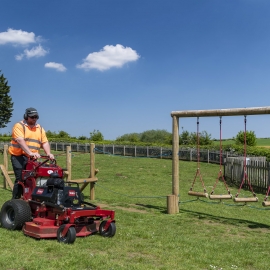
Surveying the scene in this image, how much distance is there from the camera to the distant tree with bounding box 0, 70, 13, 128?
78.4m

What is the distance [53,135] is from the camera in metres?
65.2

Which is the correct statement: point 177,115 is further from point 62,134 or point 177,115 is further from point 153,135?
point 62,134

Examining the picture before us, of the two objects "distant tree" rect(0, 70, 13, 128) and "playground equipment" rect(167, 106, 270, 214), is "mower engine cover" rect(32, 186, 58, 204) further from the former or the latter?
"distant tree" rect(0, 70, 13, 128)

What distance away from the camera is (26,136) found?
746 cm

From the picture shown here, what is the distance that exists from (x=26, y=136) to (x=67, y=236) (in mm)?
2346

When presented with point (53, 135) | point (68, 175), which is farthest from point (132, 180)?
point (53, 135)

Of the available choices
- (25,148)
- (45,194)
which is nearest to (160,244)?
(45,194)

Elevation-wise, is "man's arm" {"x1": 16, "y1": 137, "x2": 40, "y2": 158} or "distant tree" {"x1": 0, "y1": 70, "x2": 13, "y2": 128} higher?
"distant tree" {"x1": 0, "y1": 70, "x2": 13, "y2": 128}

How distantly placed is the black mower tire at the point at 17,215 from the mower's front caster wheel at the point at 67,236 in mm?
822

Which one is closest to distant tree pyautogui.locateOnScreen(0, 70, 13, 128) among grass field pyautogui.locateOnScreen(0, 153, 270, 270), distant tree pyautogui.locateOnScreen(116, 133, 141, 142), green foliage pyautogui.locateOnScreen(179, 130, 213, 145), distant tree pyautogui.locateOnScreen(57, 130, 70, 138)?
distant tree pyautogui.locateOnScreen(57, 130, 70, 138)

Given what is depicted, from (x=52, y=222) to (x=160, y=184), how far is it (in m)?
11.4

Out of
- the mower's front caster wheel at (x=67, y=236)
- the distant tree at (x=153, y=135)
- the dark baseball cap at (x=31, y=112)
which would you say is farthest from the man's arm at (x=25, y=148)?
the distant tree at (x=153, y=135)

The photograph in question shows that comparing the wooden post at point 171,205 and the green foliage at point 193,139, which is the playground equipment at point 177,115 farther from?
the green foliage at point 193,139

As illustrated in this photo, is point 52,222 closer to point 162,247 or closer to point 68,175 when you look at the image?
point 162,247
